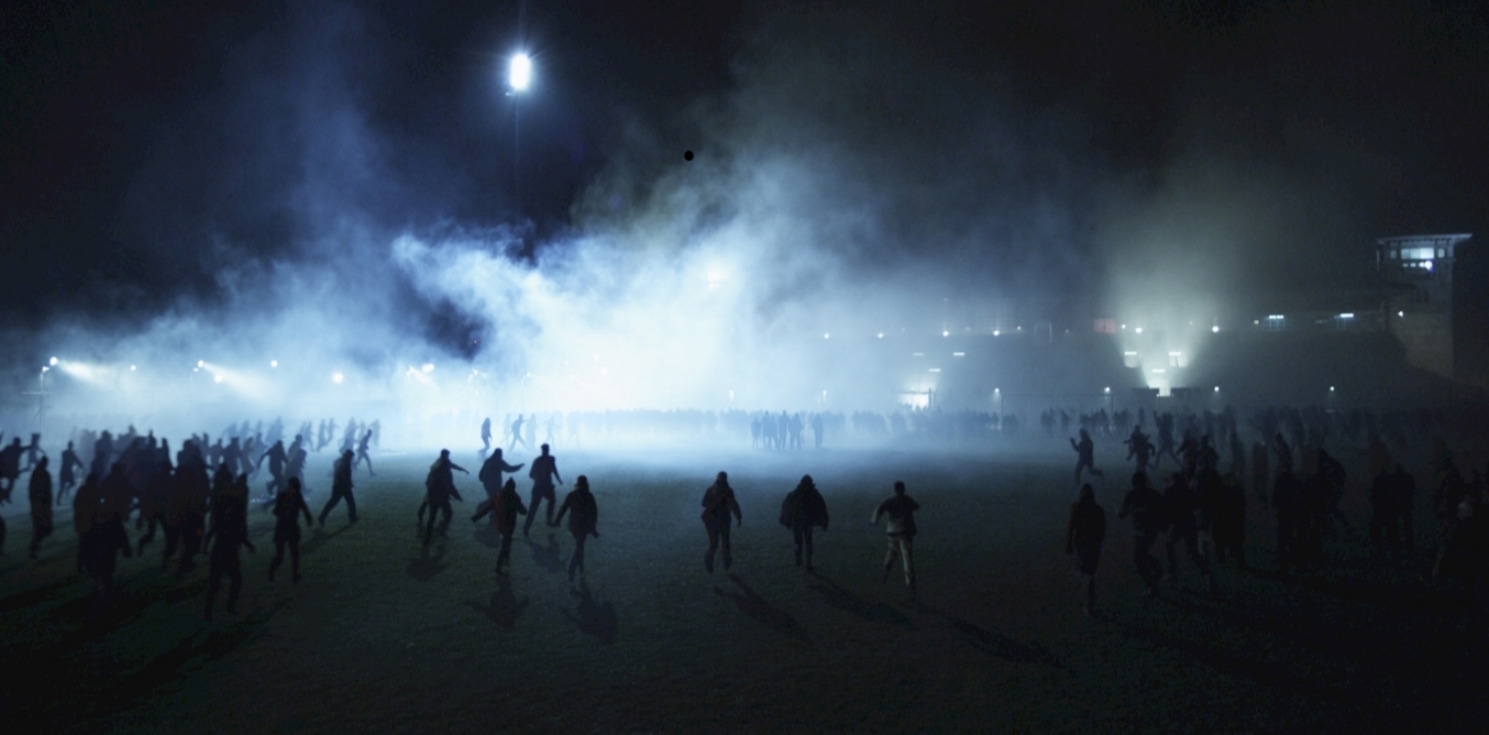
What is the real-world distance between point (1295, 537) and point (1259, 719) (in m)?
6.46

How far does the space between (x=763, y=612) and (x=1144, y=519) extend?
14.0 ft

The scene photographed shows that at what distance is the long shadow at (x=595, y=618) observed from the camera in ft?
24.0

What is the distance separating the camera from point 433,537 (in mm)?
12281

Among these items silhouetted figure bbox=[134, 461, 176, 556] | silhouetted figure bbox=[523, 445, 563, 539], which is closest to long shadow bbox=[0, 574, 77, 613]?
silhouetted figure bbox=[134, 461, 176, 556]

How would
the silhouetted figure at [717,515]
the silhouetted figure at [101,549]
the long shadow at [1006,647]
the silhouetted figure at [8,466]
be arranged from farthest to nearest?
the silhouetted figure at [8,466], the silhouetted figure at [717,515], the silhouetted figure at [101,549], the long shadow at [1006,647]

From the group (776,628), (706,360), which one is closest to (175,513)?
(776,628)

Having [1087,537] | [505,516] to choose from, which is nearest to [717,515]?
[505,516]

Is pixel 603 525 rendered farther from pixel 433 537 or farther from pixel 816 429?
pixel 816 429

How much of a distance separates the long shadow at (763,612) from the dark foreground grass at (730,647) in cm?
4

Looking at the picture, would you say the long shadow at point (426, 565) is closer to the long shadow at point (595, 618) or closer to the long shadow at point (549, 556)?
the long shadow at point (549, 556)

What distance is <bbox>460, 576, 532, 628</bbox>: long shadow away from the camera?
7.82 metres

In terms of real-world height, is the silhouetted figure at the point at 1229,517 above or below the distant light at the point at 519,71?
below

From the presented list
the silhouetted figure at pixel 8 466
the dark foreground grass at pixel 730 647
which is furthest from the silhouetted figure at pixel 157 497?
the silhouetted figure at pixel 8 466

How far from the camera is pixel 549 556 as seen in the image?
432 inches
